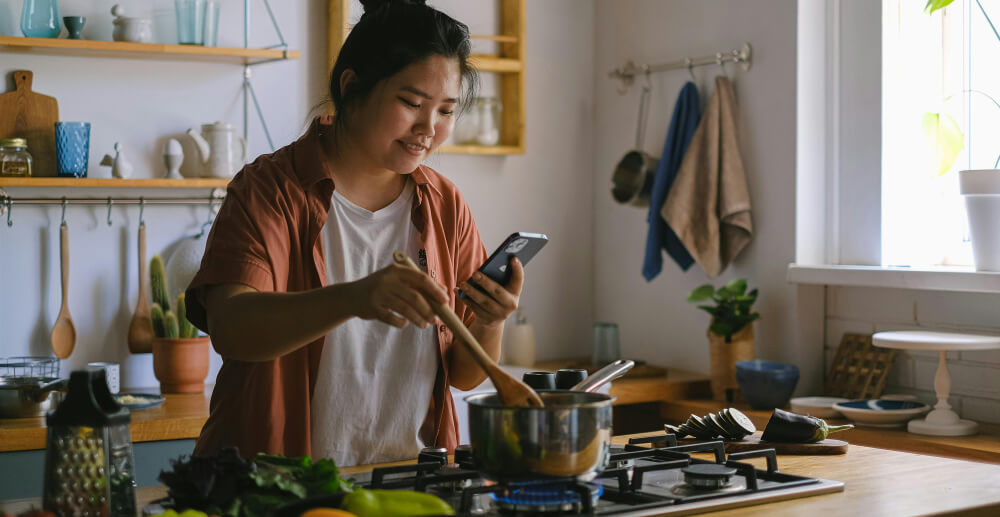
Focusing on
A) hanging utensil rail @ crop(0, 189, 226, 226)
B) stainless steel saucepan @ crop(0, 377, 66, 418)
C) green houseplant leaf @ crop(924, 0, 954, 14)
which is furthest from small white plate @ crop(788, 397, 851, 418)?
stainless steel saucepan @ crop(0, 377, 66, 418)

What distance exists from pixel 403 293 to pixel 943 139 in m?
2.01

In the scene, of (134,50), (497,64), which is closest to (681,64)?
(497,64)

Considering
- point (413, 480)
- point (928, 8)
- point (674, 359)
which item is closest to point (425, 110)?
point (413, 480)

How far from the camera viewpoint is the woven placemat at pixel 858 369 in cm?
284

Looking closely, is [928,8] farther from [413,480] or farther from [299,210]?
[413,480]

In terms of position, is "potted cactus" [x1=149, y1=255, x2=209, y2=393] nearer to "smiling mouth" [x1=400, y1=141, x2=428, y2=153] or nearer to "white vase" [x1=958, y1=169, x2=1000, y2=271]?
"smiling mouth" [x1=400, y1=141, x2=428, y2=153]

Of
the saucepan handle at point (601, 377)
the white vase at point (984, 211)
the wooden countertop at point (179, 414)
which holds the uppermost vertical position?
the white vase at point (984, 211)

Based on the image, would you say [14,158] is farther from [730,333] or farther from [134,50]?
[730,333]

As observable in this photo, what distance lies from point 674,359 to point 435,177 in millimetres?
1863

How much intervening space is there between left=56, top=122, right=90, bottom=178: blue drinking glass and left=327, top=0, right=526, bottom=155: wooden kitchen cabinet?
808 mm

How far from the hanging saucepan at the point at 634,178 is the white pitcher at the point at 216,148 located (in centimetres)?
129

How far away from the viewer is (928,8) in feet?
8.86

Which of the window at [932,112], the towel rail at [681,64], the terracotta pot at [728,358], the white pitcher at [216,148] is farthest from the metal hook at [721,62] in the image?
the white pitcher at [216,148]

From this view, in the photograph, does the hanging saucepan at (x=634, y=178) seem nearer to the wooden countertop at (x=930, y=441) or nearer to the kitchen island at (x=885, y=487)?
the wooden countertop at (x=930, y=441)
